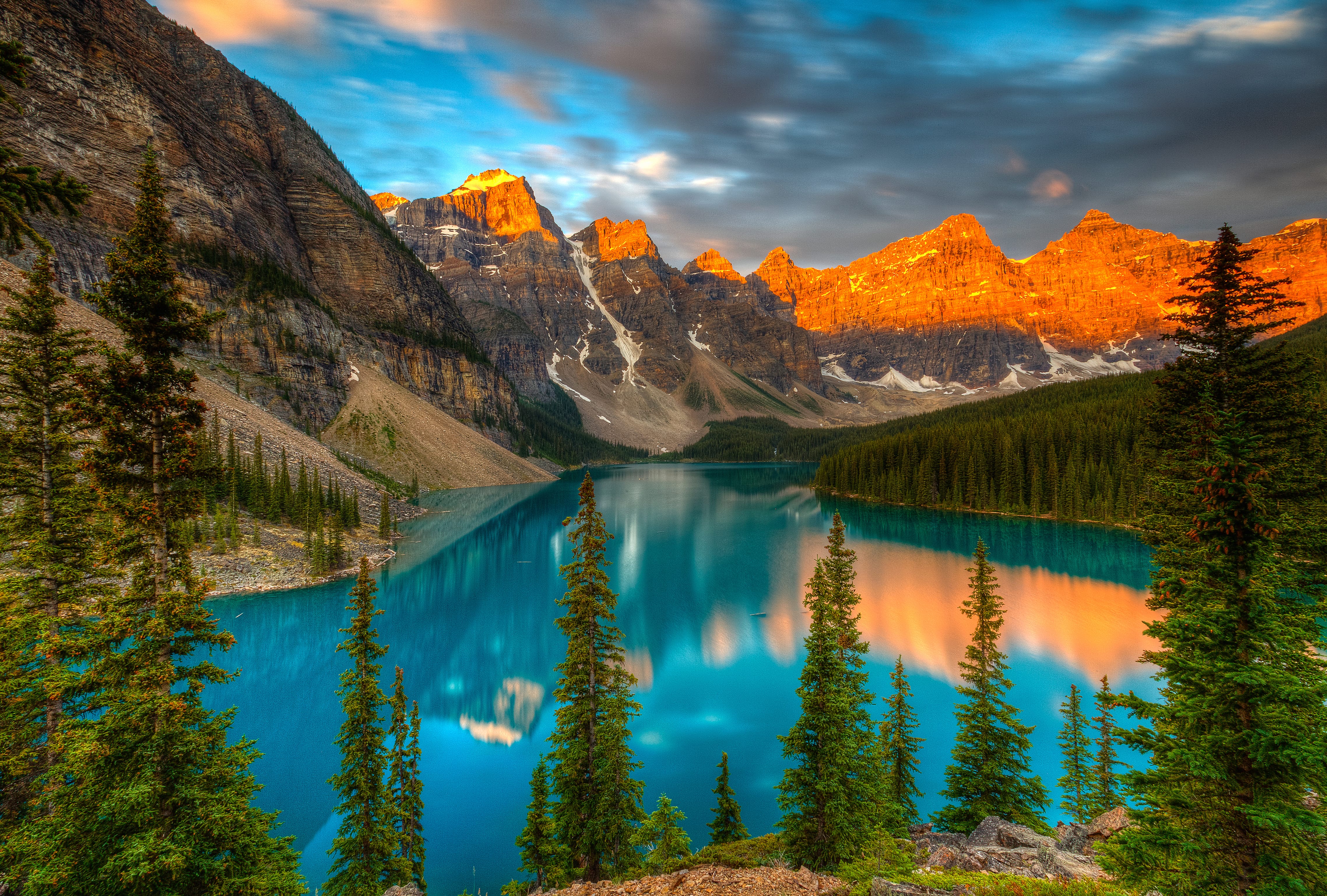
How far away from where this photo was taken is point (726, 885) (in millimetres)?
11141

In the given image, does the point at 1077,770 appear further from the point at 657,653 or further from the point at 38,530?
the point at 38,530

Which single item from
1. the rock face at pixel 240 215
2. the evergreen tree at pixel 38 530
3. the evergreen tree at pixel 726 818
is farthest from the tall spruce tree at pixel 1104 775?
the rock face at pixel 240 215

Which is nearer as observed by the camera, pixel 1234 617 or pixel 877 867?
pixel 1234 617

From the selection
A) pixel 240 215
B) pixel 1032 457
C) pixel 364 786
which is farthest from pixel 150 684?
pixel 240 215

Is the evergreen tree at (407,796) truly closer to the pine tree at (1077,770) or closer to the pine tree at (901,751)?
the pine tree at (901,751)

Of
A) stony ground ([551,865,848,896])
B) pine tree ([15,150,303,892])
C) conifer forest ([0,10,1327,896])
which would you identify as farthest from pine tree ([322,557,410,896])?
stony ground ([551,865,848,896])

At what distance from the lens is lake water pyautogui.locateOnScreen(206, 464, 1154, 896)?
21500mm

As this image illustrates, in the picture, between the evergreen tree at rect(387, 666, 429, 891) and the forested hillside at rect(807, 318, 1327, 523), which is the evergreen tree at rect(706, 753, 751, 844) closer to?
the evergreen tree at rect(387, 666, 429, 891)

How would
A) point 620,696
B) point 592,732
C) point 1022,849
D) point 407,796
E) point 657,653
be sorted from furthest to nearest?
point 657,653, point 620,696, point 407,796, point 592,732, point 1022,849

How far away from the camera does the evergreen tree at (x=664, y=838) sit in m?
14.5

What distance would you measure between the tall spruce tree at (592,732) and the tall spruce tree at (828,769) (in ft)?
14.0

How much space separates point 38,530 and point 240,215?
113449 mm

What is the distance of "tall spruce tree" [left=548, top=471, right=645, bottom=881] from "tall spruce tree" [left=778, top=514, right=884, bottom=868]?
4.28 metres

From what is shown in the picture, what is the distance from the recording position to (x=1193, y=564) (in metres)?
10.5
